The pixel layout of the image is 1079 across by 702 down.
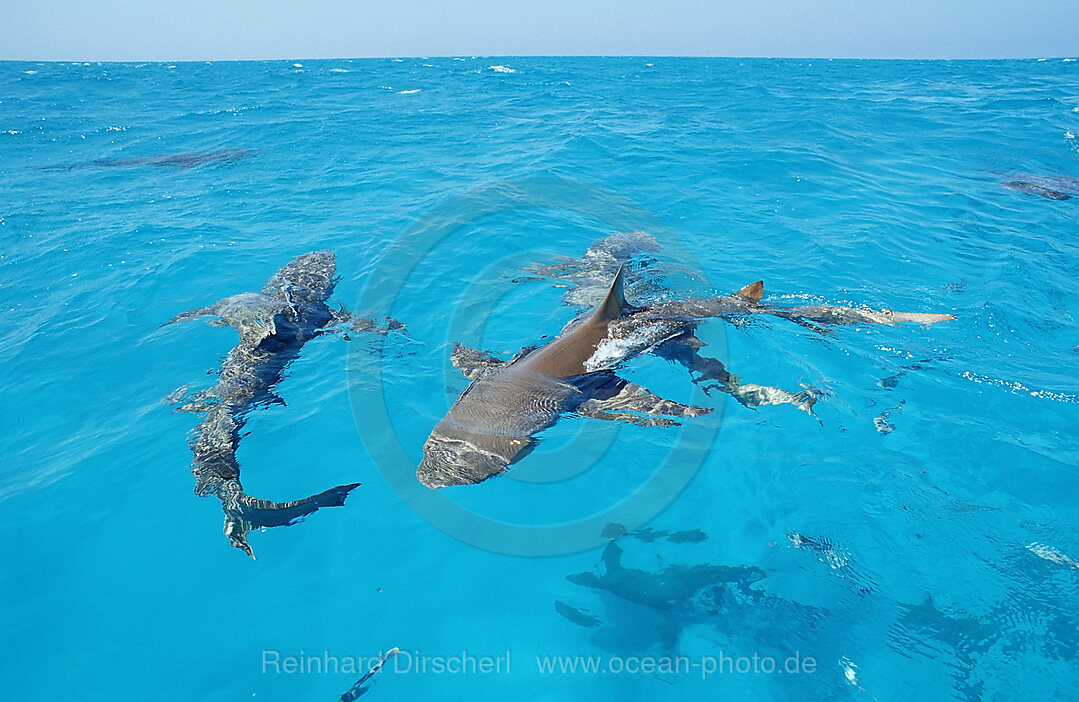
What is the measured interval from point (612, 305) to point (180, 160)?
917 inches

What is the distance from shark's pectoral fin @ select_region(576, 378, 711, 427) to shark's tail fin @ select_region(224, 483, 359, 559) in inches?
141

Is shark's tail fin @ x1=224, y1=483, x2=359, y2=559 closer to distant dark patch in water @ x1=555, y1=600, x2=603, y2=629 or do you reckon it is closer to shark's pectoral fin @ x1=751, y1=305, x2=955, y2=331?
distant dark patch in water @ x1=555, y1=600, x2=603, y2=629

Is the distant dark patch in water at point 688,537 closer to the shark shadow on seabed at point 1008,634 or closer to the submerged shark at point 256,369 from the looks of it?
the shark shadow on seabed at point 1008,634

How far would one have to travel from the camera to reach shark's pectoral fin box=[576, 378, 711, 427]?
26.0ft

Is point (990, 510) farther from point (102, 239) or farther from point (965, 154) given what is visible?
point (965, 154)

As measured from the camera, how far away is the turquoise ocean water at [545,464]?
543cm

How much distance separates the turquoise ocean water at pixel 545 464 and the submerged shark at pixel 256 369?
250 mm

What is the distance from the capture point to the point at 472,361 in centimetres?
919

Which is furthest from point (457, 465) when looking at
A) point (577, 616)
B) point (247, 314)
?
point (247, 314)

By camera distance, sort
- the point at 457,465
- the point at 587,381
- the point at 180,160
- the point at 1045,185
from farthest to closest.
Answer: the point at 180,160 < the point at 1045,185 < the point at 587,381 < the point at 457,465

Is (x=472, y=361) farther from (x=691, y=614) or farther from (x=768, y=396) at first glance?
(x=691, y=614)

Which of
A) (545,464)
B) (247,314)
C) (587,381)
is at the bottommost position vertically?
(545,464)

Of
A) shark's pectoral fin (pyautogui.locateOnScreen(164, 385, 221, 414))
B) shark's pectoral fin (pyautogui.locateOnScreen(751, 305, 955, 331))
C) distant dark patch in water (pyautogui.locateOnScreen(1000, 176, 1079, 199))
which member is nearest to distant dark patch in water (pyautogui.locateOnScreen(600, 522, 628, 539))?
shark's pectoral fin (pyautogui.locateOnScreen(751, 305, 955, 331))

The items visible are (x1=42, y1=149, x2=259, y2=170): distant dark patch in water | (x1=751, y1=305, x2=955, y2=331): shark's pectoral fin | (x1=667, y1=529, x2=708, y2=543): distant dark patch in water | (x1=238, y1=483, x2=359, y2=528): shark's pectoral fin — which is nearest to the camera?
(x1=667, y1=529, x2=708, y2=543): distant dark patch in water
